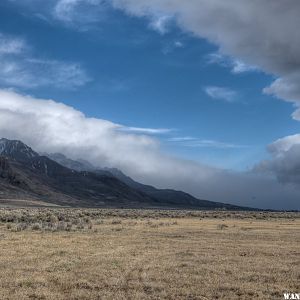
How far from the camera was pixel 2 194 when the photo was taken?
643 ft

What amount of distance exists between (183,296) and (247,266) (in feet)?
23.3

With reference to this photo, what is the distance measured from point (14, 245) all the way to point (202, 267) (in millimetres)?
14251

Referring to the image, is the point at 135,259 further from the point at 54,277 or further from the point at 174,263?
the point at 54,277

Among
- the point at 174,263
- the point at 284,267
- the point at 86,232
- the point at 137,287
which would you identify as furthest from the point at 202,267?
the point at 86,232

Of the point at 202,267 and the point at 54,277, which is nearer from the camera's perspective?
the point at 54,277

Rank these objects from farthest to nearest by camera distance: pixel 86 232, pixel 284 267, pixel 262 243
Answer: pixel 86 232, pixel 262 243, pixel 284 267

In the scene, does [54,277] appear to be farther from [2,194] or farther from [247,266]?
[2,194]

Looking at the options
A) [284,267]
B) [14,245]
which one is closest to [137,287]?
[284,267]

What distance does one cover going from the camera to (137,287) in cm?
1833

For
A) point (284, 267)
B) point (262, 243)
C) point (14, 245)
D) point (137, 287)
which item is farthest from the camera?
point (262, 243)

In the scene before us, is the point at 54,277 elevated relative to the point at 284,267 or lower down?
lower down

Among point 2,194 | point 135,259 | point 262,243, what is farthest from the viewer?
point 2,194

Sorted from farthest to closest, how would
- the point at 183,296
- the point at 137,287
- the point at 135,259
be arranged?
the point at 135,259 < the point at 137,287 < the point at 183,296

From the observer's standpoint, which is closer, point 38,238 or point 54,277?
point 54,277
